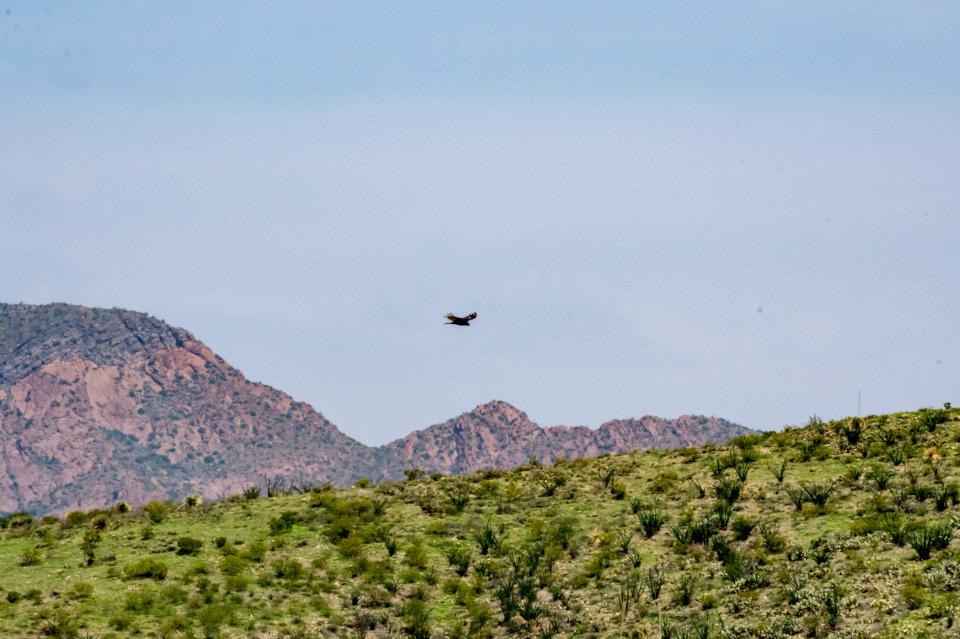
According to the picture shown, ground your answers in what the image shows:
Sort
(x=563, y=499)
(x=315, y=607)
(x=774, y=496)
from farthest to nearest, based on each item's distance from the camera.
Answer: (x=563, y=499), (x=774, y=496), (x=315, y=607)

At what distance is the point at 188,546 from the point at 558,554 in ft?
40.1

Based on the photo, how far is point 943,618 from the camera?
33469mm

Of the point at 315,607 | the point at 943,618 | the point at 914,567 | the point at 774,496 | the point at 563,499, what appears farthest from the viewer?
the point at 563,499

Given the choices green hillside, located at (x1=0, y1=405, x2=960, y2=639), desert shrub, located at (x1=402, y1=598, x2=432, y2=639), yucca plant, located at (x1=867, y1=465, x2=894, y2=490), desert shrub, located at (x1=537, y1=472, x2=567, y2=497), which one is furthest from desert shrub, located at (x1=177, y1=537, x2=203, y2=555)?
yucca plant, located at (x1=867, y1=465, x2=894, y2=490)

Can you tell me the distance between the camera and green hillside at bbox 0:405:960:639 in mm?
37344

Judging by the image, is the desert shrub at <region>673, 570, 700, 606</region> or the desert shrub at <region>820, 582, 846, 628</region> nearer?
the desert shrub at <region>820, 582, 846, 628</region>

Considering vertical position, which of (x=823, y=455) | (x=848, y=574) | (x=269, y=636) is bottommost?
(x=269, y=636)

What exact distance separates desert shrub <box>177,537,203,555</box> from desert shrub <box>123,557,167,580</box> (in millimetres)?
1968

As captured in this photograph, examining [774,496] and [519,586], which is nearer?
[519,586]

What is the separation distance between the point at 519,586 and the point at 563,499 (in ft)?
27.2

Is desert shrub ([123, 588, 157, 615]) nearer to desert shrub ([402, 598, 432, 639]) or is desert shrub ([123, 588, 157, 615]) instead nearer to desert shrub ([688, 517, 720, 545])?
desert shrub ([402, 598, 432, 639])

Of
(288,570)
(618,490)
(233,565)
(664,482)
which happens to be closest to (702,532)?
(664,482)

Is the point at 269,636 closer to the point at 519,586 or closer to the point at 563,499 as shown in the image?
the point at 519,586

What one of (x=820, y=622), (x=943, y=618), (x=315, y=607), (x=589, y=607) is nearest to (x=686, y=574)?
(x=589, y=607)
